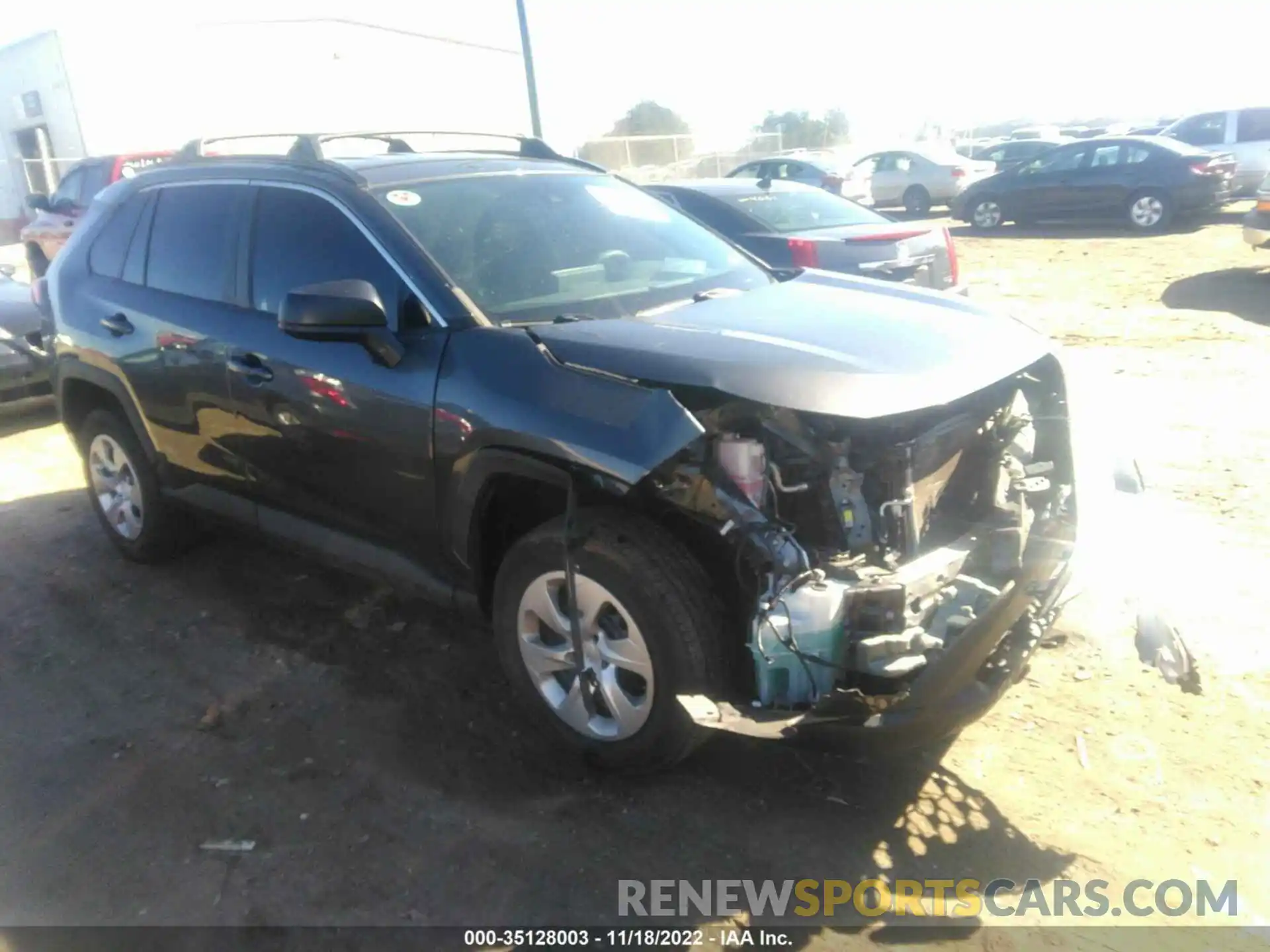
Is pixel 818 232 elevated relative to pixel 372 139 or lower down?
lower down

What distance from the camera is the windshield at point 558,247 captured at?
3537 millimetres

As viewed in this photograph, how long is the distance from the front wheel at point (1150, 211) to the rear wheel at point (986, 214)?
2251 millimetres

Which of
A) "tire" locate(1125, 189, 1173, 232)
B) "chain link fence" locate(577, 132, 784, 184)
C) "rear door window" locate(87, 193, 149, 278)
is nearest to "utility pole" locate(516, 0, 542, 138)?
"tire" locate(1125, 189, 1173, 232)

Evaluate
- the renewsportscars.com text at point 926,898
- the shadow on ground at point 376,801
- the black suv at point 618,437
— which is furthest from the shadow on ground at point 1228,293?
the shadow on ground at point 376,801

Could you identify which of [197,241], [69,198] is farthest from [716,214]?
→ [69,198]

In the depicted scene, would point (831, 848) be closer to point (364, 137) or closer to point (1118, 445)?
point (1118, 445)

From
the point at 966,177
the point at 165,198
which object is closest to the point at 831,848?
the point at 165,198

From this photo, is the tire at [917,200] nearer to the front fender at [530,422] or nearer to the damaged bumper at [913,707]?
the front fender at [530,422]

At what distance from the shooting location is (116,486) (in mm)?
5152

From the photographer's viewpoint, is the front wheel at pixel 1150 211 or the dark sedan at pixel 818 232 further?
the front wheel at pixel 1150 211

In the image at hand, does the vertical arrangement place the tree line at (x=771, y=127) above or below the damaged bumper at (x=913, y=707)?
above

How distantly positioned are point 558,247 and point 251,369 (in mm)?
1278

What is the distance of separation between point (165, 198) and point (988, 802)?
4243mm

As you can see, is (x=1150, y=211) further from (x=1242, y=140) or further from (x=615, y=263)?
(x=615, y=263)
